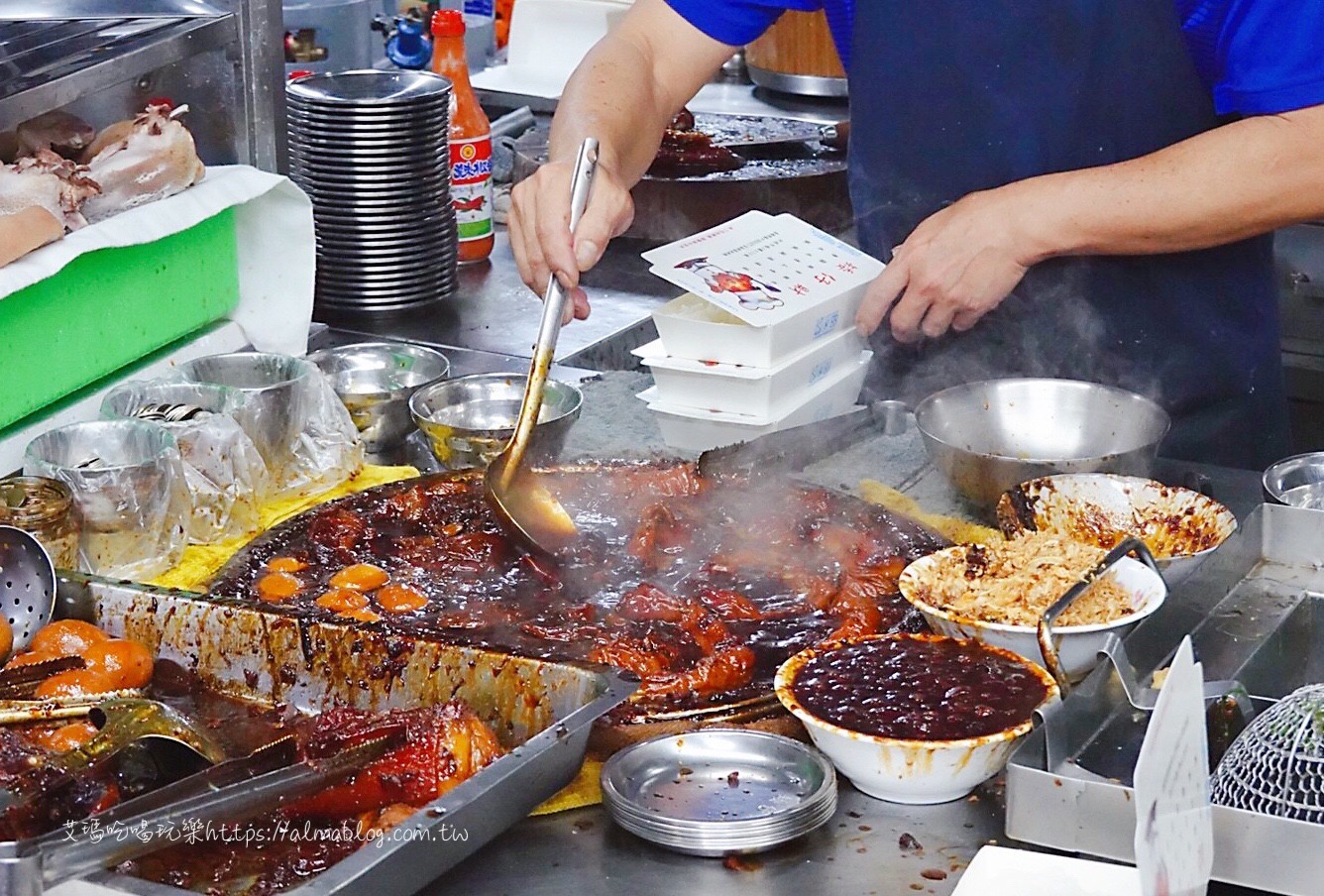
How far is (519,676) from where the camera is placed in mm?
1702

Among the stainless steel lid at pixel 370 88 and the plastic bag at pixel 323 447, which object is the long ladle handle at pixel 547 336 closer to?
the plastic bag at pixel 323 447

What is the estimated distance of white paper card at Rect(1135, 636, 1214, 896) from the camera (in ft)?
3.18

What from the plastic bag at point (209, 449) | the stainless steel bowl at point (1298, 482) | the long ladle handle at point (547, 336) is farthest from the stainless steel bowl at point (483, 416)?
the stainless steel bowl at point (1298, 482)

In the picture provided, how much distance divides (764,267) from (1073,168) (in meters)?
0.57

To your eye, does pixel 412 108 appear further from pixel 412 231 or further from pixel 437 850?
pixel 437 850

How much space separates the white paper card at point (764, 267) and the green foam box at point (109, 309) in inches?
32.9

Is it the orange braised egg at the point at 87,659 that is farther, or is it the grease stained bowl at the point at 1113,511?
the grease stained bowl at the point at 1113,511

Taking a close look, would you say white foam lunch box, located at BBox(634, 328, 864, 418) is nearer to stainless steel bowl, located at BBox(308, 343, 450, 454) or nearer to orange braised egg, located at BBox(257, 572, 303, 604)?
stainless steel bowl, located at BBox(308, 343, 450, 454)

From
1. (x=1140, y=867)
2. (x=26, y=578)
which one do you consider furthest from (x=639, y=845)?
(x=26, y=578)

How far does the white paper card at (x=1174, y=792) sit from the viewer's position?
3.18 feet

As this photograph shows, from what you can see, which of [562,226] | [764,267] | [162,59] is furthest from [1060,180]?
[162,59]

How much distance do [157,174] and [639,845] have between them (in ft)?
5.18

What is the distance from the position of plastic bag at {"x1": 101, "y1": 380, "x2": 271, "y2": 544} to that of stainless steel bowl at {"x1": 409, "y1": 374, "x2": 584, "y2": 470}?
290 millimetres

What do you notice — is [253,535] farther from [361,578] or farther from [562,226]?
[562,226]
